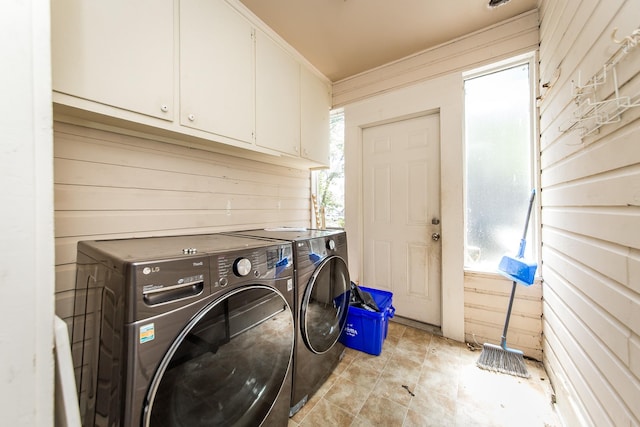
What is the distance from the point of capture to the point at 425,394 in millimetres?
1537

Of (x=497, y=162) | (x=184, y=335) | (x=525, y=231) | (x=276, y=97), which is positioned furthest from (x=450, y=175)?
(x=184, y=335)

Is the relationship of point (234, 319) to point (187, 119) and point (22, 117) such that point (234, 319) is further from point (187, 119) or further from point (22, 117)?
point (187, 119)

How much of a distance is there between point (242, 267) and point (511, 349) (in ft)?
7.21

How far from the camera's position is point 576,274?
4.03ft

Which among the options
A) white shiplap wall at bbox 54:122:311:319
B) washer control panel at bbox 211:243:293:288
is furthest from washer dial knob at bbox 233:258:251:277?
white shiplap wall at bbox 54:122:311:319

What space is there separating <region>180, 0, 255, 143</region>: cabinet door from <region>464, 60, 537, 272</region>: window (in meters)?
1.94

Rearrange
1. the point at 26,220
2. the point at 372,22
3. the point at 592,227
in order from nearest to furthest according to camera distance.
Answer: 1. the point at 26,220
2. the point at 592,227
3. the point at 372,22

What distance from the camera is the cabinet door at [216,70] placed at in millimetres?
1338

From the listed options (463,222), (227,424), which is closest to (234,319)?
(227,424)

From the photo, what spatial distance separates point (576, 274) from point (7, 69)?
2.29 m

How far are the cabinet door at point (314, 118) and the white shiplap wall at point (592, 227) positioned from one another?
1.70 m

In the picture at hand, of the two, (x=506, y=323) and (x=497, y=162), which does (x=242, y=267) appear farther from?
(x=497, y=162)

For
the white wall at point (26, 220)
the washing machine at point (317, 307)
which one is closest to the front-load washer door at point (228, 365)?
the washing machine at point (317, 307)

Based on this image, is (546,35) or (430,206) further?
(430,206)
